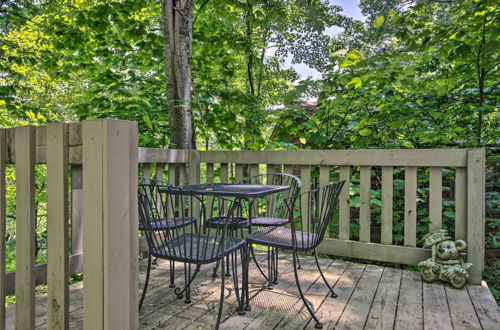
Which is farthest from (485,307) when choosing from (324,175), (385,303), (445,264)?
(324,175)

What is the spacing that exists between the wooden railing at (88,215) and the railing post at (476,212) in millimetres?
2473

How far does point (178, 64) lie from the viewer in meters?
3.52

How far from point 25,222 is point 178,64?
104 inches

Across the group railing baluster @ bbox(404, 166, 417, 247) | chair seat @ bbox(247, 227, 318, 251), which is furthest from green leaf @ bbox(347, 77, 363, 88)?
Answer: chair seat @ bbox(247, 227, 318, 251)

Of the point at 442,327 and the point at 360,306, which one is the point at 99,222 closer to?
the point at 360,306

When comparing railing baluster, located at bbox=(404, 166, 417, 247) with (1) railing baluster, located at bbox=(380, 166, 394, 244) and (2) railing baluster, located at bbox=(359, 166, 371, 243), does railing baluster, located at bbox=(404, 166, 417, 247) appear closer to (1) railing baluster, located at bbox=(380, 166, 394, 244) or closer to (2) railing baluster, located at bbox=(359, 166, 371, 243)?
(1) railing baluster, located at bbox=(380, 166, 394, 244)

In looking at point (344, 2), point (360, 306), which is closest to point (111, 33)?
point (360, 306)

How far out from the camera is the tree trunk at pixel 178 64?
3.47m

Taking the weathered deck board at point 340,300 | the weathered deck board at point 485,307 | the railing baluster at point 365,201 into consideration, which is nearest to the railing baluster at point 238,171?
the railing baluster at point 365,201

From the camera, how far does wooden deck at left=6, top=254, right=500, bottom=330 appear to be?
179cm

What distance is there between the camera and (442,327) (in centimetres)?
175

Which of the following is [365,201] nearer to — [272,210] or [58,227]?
[272,210]

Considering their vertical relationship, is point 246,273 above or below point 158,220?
below

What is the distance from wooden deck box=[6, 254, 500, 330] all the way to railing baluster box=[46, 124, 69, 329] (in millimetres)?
736
